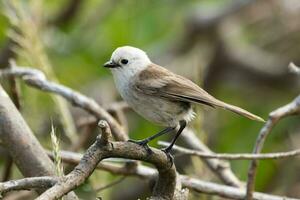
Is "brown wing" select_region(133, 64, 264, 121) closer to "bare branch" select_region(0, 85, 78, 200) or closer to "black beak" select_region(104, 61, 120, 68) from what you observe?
"black beak" select_region(104, 61, 120, 68)

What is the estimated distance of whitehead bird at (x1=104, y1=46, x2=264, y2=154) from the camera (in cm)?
403

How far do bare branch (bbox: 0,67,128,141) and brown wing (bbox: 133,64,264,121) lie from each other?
30cm

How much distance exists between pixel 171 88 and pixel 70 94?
2.09 ft

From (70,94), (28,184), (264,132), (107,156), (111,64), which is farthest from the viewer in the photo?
(70,94)

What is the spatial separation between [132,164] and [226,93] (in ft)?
10.4

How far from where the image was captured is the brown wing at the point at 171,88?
3965 millimetres

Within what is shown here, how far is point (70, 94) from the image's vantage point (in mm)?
4492

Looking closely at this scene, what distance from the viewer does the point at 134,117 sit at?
7094 millimetres

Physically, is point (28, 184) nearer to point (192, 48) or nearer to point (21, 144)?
point (21, 144)

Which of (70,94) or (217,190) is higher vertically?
(70,94)

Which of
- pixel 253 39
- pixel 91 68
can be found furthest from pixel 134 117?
pixel 253 39

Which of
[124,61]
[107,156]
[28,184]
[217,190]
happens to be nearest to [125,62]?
[124,61]

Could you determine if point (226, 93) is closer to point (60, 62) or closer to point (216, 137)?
point (216, 137)

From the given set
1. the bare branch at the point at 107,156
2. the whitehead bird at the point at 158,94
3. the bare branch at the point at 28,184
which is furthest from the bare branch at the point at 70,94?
the bare branch at the point at 28,184
